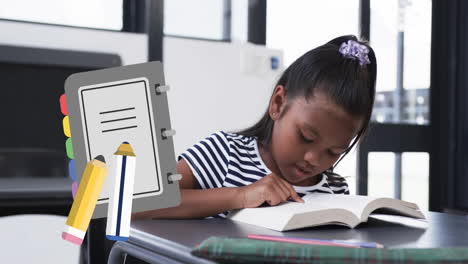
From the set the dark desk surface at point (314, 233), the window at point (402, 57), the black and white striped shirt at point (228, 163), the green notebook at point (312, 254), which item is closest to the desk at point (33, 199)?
the black and white striped shirt at point (228, 163)

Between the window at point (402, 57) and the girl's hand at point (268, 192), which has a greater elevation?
the window at point (402, 57)

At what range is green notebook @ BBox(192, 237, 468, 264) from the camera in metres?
0.29

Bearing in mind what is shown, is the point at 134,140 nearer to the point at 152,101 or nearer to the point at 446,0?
the point at 152,101

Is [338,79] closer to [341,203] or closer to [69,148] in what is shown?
[341,203]

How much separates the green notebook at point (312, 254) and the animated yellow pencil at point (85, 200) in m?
0.09

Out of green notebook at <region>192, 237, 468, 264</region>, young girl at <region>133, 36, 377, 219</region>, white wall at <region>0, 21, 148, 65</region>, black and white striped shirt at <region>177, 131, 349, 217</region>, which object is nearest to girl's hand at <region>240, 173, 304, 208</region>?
young girl at <region>133, 36, 377, 219</region>

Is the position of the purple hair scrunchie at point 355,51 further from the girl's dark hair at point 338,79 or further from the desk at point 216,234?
the desk at point 216,234

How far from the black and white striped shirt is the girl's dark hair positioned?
17 cm

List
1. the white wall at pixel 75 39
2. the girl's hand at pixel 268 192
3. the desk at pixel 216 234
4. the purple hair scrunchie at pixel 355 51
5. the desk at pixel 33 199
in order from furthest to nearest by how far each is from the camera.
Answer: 1. the white wall at pixel 75 39
2. the desk at pixel 33 199
3. the purple hair scrunchie at pixel 355 51
4. the girl's hand at pixel 268 192
5. the desk at pixel 216 234

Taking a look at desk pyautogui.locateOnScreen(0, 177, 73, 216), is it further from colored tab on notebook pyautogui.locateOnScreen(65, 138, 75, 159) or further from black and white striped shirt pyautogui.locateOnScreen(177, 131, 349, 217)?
colored tab on notebook pyautogui.locateOnScreen(65, 138, 75, 159)

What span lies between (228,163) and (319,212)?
1.39 ft

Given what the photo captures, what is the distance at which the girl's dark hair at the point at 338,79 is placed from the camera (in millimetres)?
1100

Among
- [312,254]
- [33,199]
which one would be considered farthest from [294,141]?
[33,199]

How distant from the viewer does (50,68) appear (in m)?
2.45
